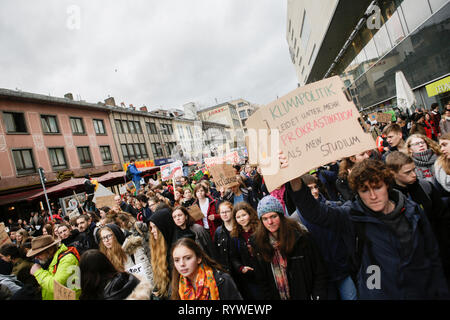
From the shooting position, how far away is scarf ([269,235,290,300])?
87.3 inches

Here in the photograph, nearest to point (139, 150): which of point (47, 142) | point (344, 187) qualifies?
point (47, 142)

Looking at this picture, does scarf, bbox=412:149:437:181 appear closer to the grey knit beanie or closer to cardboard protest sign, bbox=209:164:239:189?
the grey knit beanie

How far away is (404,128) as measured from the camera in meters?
7.92

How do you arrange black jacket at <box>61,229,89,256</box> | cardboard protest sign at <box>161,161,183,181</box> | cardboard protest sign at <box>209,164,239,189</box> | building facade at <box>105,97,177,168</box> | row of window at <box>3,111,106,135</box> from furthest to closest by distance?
1. building facade at <box>105,97,177,168</box>
2. row of window at <box>3,111,106,135</box>
3. cardboard protest sign at <box>161,161,183,181</box>
4. cardboard protest sign at <box>209,164,239,189</box>
5. black jacket at <box>61,229,89,256</box>

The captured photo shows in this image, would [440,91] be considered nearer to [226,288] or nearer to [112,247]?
[226,288]

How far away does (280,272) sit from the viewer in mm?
2236

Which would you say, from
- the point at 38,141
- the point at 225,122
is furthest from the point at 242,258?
the point at 225,122

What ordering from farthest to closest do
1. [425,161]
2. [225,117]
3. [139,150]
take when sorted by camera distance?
[225,117] < [139,150] < [425,161]

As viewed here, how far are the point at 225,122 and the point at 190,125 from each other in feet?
74.9

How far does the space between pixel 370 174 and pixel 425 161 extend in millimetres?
1774

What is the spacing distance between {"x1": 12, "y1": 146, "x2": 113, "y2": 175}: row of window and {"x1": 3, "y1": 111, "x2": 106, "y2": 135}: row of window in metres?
1.71

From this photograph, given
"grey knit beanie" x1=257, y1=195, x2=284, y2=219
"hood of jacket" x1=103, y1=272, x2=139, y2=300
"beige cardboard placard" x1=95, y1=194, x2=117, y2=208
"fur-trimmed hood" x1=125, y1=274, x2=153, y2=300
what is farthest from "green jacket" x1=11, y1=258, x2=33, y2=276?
"beige cardboard placard" x1=95, y1=194, x2=117, y2=208
